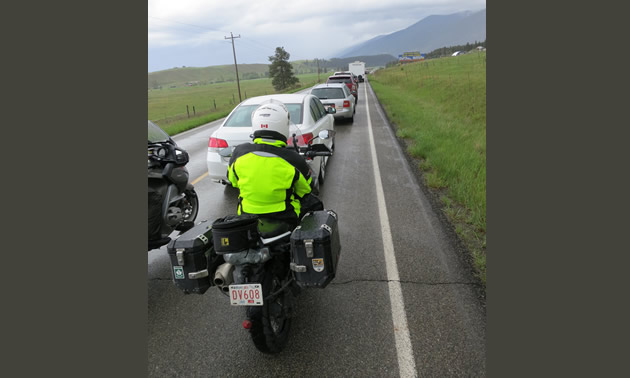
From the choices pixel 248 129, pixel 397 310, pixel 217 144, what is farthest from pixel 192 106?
pixel 397 310

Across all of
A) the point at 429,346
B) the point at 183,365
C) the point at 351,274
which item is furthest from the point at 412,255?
the point at 183,365

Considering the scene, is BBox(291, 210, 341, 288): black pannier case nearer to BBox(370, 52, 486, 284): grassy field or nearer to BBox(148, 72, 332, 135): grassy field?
BBox(370, 52, 486, 284): grassy field

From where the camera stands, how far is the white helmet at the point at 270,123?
2.98 m

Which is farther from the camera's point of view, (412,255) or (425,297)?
(412,255)

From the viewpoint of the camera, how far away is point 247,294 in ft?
8.46

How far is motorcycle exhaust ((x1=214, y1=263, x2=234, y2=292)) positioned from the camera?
265 cm

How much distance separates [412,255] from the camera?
4.25m

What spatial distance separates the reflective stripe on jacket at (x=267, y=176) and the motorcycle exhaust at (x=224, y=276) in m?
0.46

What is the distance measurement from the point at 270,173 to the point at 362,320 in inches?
59.5

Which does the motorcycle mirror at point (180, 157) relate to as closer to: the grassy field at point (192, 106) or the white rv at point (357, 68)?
the grassy field at point (192, 106)

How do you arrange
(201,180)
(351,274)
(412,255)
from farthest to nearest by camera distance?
(201,180)
(412,255)
(351,274)

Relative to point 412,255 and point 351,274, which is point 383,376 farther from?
point 412,255

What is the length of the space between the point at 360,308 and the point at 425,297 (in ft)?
2.12

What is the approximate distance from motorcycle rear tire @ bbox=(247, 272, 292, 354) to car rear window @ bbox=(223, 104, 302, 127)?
4.16 m
